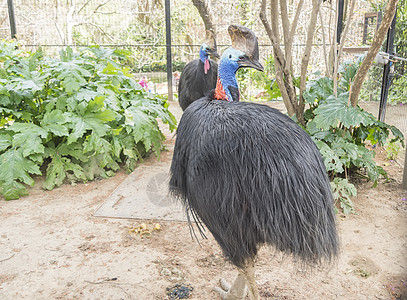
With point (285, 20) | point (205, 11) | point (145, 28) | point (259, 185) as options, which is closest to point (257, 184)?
point (259, 185)

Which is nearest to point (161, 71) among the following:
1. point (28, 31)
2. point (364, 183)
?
point (28, 31)

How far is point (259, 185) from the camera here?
1453 mm

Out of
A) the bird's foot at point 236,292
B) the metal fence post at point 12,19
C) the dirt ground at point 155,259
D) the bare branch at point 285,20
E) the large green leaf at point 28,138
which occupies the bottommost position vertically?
the dirt ground at point 155,259

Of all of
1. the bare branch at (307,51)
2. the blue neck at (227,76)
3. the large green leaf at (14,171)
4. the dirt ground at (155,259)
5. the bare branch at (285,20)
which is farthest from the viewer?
the large green leaf at (14,171)

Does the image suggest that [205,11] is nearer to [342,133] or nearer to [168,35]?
[168,35]

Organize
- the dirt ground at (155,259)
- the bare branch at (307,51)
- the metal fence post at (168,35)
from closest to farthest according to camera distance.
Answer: the dirt ground at (155,259)
the bare branch at (307,51)
the metal fence post at (168,35)

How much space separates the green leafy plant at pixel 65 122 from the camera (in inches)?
136

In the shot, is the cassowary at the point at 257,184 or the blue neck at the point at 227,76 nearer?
the cassowary at the point at 257,184

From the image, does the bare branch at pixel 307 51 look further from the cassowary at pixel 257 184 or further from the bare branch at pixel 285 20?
the cassowary at pixel 257 184

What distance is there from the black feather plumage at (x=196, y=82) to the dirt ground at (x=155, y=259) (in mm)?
1917

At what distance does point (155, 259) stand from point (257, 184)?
1.34 m

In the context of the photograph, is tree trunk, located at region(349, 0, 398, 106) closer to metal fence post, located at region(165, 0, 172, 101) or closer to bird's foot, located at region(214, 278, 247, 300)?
bird's foot, located at region(214, 278, 247, 300)

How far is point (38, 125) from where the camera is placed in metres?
3.87

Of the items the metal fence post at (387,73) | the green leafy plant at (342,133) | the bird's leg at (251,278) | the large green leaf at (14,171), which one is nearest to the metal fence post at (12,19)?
the large green leaf at (14,171)
